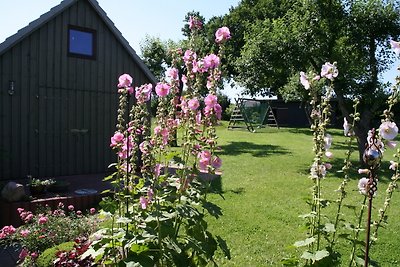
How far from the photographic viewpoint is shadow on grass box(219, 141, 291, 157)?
13914mm

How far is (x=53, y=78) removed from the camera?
29.7 ft

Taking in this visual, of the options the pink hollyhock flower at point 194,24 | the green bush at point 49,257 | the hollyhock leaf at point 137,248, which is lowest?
the green bush at point 49,257

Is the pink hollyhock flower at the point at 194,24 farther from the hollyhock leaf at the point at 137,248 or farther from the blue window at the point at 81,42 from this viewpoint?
the blue window at the point at 81,42

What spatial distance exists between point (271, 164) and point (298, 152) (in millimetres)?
3187

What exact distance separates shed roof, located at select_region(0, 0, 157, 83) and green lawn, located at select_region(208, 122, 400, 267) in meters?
4.06

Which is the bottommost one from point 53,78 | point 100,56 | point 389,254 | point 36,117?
point 389,254

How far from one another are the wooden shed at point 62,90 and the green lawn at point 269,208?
3.53 m

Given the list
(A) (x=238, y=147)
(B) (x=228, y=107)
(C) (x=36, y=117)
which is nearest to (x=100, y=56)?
(C) (x=36, y=117)

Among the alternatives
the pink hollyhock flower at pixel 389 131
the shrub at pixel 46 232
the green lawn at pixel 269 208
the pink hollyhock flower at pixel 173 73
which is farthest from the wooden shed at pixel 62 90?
the pink hollyhock flower at pixel 389 131

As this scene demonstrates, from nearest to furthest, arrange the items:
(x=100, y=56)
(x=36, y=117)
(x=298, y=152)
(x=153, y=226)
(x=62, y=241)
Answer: (x=153, y=226), (x=62, y=241), (x=36, y=117), (x=100, y=56), (x=298, y=152)

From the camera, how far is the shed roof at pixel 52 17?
8273mm

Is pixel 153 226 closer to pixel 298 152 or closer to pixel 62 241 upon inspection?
pixel 62 241

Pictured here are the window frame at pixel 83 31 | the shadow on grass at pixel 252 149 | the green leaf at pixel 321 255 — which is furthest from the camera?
the shadow on grass at pixel 252 149

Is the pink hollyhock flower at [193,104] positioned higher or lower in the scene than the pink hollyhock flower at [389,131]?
higher
